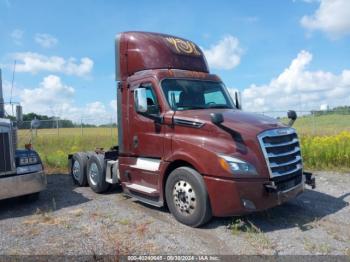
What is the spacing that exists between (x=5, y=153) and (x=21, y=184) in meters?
0.69

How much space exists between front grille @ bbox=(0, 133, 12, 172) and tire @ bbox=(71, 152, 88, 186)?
2.55 meters

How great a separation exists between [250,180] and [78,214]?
343cm

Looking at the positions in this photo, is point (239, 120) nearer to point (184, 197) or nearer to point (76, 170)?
point (184, 197)

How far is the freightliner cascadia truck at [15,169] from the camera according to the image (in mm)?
7129

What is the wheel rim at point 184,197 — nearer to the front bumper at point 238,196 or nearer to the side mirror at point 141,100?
the front bumper at point 238,196

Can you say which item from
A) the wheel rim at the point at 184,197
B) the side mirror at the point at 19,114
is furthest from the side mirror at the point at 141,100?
the side mirror at the point at 19,114

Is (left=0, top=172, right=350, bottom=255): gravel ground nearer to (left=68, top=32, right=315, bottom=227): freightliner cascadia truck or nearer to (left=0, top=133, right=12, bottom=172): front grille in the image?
(left=68, top=32, right=315, bottom=227): freightliner cascadia truck

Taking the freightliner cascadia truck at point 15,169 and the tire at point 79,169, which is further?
the tire at point 79,169

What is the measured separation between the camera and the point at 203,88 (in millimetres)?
7406

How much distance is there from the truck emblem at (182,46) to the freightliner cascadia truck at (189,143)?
29mm

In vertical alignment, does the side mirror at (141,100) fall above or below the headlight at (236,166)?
above

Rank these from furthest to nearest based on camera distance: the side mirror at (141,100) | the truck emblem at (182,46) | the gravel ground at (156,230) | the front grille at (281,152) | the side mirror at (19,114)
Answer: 1. the side mirror at (19,114)
2. the truck emblem at (182,46)
3. the side mirror at (141,100)
4. the front grille at (281,152)
5. the gravel ground at (156,230)

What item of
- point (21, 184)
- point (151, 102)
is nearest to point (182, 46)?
point (151, 102)

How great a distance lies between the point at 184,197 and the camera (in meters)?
6.13
